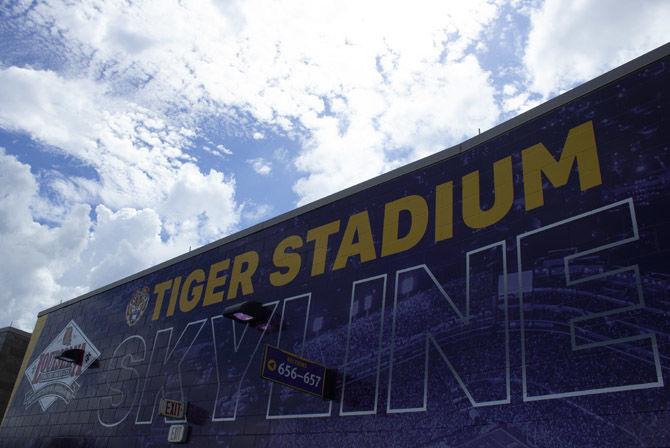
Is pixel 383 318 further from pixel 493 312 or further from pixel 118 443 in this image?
pixel 118 443

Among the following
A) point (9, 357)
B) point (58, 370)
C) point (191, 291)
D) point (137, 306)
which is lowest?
point (58, 370)

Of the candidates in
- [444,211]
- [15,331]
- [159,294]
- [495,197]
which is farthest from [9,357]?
[495,197]

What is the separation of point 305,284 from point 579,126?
6.38 metres

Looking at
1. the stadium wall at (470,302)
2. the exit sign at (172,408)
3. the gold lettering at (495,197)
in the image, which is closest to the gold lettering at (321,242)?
the stadium wall at (470,302)

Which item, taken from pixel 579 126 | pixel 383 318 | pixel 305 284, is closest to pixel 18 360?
pixel 305 284

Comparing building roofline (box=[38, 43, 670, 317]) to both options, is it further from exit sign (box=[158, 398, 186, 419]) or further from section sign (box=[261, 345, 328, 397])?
exit sign (box=[158, 398, 186, 419])

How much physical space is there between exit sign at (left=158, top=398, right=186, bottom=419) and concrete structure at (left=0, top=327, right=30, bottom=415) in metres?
15.1

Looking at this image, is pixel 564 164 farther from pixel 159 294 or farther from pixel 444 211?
pixel 159 294

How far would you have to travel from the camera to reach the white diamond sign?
58.8ft

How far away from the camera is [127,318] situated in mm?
17484

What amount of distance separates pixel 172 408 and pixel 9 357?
15.7m

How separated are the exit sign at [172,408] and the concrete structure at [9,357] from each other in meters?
15.1

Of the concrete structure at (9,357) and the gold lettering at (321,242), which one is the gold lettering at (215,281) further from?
the concrete structure at (9,357)

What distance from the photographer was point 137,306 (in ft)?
57.1
